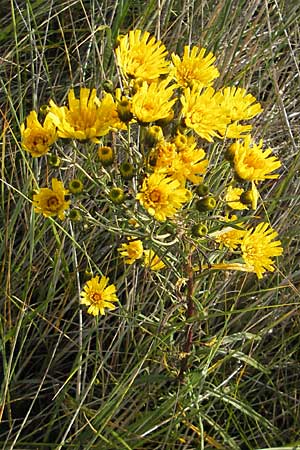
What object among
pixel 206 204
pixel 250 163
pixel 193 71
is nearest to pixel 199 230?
pixel 206 204

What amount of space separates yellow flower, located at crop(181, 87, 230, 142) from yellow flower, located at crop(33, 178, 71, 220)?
0.22m

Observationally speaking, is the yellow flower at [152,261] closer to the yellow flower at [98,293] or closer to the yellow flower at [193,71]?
the yellow flower at [98,293]

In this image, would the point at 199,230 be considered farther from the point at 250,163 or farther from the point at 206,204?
the point at 250,163

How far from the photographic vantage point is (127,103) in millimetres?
1050

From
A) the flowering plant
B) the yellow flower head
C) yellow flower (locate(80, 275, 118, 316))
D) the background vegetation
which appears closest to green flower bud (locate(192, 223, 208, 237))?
the flowering plant

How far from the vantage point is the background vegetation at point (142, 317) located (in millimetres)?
1399

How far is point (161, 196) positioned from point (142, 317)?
40 cm

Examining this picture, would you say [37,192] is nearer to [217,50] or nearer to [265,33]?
[217,50]

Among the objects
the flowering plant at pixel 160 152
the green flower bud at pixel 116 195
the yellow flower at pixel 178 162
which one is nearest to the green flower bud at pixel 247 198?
the flowering plant at pixel 160 152

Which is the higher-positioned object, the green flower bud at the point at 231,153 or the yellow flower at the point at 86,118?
the yellow flower at the point at 86,118

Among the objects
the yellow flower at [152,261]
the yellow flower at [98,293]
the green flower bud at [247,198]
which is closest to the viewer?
the green flower bud at [247,198]

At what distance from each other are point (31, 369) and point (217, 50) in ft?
2.91

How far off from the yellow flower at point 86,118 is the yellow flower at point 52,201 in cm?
10

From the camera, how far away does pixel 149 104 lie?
1061 millimetres
